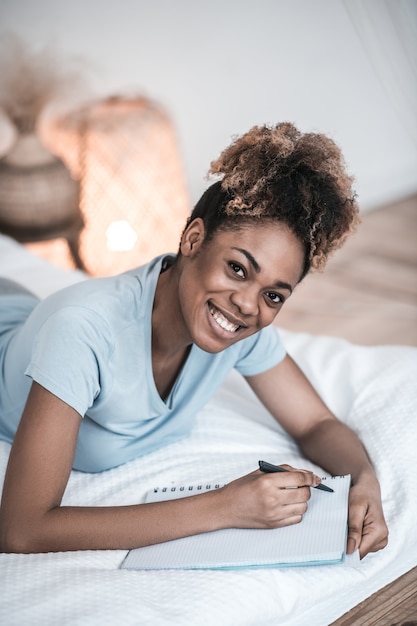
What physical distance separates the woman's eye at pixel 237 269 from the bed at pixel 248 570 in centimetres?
39

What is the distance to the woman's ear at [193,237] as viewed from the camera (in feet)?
4.04

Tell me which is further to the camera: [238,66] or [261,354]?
[238,66]

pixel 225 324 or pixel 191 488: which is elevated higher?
pixel 225 324

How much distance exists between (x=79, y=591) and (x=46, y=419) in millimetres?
230

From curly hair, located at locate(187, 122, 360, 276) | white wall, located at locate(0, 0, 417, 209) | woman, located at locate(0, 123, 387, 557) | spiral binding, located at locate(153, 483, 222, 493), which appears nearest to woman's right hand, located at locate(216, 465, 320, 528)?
woman, located at locate(0, 123, 387, 557)

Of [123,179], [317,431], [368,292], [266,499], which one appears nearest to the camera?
[266,499]

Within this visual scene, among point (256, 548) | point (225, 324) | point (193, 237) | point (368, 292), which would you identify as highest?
point (193, 237)

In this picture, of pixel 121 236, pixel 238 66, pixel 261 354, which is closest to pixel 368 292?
pixel 121 236

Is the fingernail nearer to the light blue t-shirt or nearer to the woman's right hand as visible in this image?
the woman's right hand

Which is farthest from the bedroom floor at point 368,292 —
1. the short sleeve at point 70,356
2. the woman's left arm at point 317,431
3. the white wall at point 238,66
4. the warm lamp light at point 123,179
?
the short sleeve at point 70,356

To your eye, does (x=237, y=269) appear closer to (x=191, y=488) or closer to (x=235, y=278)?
(x=235, y=278)

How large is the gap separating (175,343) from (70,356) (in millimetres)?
253

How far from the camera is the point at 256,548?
44.1 inches

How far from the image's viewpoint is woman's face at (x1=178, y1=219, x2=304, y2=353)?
1.17 m
